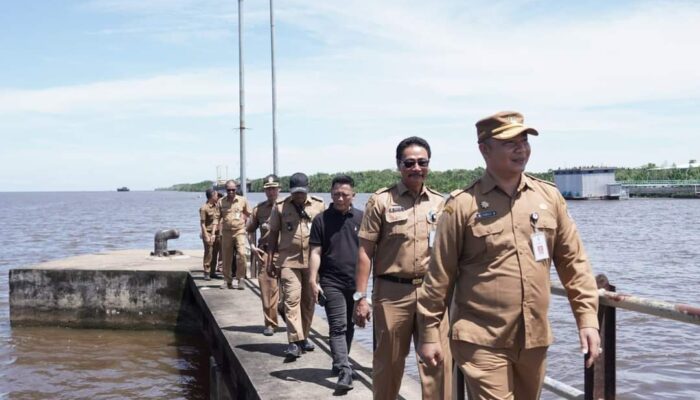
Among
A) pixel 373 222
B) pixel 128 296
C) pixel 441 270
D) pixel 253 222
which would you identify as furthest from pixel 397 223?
pixel 128 296

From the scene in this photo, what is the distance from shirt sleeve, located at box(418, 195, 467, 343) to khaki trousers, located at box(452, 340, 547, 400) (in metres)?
0.17

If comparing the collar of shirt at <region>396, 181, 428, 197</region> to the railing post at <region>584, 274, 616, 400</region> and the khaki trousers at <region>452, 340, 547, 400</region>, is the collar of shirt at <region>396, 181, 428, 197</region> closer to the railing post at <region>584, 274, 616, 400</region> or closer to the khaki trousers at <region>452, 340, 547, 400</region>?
the railing post at <region>584, 274, 616, 400</region>

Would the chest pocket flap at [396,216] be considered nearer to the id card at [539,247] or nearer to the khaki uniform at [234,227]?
the id card at [539,247]

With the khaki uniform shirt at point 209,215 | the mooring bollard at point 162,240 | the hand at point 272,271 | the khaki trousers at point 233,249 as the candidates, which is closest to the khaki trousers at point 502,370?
the hand at point 272,271

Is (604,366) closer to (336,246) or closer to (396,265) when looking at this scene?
(396,265)

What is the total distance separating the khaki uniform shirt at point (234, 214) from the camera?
11.2 meters

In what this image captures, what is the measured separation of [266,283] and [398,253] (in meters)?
3.66

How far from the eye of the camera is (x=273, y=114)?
16.5 meters

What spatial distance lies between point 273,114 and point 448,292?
1358 cm

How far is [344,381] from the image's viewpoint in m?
5.64

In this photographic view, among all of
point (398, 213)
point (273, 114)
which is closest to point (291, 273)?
point (398, 213)

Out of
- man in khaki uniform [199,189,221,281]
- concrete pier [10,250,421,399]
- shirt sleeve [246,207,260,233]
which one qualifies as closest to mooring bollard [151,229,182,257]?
concrete pier [10,250,421,399]

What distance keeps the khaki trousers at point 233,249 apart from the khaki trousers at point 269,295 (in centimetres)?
325

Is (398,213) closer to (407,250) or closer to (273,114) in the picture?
(407,250)
